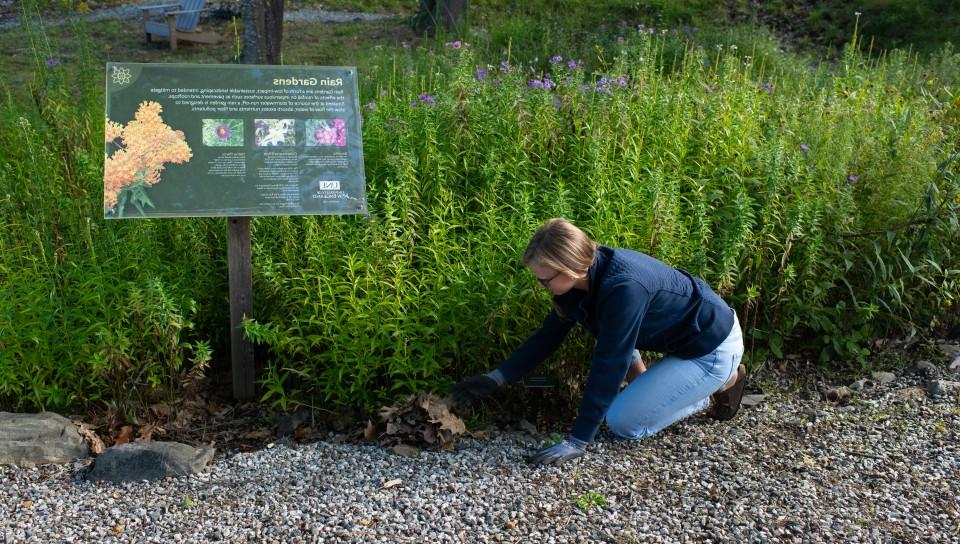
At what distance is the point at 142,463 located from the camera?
3803 mm

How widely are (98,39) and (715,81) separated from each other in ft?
33.1

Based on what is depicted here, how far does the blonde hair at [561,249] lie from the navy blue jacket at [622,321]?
150 mm

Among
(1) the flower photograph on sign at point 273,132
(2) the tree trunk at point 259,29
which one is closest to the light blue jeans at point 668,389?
(1) the flower photograph on sign at point 273,132

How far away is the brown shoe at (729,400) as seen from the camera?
4.30 m

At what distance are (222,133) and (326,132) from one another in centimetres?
51

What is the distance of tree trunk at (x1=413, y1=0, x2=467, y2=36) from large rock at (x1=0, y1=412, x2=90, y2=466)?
7.40m

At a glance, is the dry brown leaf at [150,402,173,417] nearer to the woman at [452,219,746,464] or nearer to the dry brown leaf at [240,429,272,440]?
the dry brown leaf at [240,429,272,440]

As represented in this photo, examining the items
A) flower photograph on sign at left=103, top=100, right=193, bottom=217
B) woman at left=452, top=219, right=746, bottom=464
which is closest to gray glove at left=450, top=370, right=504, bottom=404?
woman at left=452, top=219, right=746, bottom=464

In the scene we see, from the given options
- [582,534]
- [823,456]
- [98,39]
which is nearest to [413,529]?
[582,534]

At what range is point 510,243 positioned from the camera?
14.7 feet

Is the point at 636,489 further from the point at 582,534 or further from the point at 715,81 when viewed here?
the point at 715,81

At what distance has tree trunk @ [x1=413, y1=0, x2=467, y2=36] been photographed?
1105cm

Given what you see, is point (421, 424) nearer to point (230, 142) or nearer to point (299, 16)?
point (230, 142)

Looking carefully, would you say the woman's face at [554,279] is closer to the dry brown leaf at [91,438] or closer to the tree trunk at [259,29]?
the dry brown leaf at [91,438]
